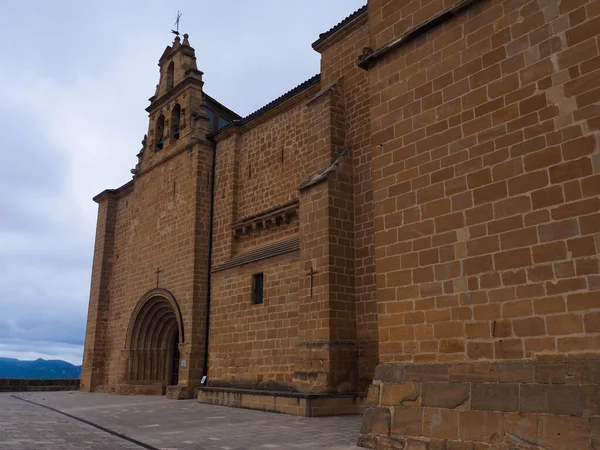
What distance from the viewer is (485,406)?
5.28 m

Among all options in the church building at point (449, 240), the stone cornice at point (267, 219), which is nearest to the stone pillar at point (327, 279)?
the church building at point (449, 240)

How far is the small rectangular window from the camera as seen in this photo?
13414 millimetres

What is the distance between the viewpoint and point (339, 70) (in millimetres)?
12648

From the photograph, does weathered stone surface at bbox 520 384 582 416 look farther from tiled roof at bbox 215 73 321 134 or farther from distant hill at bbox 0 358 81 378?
distant hill at bbox 0 358 81 378

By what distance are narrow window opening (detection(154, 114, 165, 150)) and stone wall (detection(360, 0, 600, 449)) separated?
14.2 m

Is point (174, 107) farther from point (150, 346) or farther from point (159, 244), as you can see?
point (150, 346)

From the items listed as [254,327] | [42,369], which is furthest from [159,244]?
[42,369]

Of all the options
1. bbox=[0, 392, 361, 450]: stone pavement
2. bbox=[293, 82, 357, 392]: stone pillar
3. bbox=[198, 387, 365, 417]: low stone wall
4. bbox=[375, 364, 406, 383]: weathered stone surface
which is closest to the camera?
bbox=[375, 364, 406, 383]: weathered stone surface

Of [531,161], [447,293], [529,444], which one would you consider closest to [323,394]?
[447,293]

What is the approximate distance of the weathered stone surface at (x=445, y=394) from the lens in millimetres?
5539

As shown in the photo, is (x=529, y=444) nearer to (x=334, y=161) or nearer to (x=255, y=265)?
(x=334, y=161)

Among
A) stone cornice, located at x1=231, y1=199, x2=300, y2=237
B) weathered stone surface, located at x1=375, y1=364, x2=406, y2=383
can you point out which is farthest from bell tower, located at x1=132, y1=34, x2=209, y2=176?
weathered stone surface, located at x1=375, y1=364, x2=406, y2=383

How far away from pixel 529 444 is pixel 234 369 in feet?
31.6

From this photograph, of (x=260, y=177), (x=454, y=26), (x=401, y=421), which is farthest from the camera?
(x=260, y=177)
